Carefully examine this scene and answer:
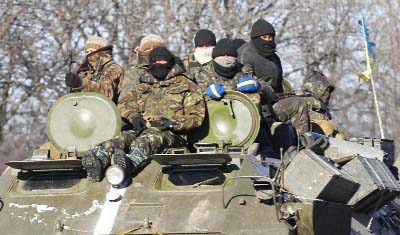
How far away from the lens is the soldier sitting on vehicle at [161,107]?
13.2 metres

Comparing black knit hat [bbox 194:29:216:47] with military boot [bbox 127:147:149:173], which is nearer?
military boot [bbox 127:147:149:173]

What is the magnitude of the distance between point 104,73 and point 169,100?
1571mm

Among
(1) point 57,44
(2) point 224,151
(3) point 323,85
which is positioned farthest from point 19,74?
(2) point 224,151

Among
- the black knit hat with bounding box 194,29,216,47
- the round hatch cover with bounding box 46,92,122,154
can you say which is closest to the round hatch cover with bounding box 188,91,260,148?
the round hatch cover with bounding box 46,92,122,154

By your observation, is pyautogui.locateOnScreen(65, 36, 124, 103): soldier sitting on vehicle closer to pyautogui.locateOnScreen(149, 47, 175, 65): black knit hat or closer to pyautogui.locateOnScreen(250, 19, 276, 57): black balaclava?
pyautogui.locateOnScreen(149, 47, 175, 65): black knit hat

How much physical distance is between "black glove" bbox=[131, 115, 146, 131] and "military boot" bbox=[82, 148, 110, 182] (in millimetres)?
1000

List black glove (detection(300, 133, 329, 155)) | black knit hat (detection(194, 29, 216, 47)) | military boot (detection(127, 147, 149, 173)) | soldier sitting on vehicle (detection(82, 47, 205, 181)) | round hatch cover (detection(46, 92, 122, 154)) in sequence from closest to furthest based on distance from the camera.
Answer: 1. military boot (detection(127, 147, 149, 173))
2. soldier sitting on vehicle (detection(82, 47, 205, 181))
3. round hatch cover (detection(46, 92, 122, 154))
4. black glove (detection(300, 133, 329, 155))
5. black knit hat (detection(194, 29, 216, 47))

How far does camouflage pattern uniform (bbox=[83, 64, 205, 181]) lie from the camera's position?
1321cm

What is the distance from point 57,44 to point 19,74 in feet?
3.76

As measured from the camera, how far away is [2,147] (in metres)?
22.2

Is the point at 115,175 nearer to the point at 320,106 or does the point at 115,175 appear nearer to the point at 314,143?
the point at 314,143

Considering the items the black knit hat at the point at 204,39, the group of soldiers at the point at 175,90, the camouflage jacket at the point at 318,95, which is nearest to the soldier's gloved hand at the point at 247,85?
the group of soldiers at the point at 175,90

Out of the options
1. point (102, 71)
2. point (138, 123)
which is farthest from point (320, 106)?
point (138, 123)

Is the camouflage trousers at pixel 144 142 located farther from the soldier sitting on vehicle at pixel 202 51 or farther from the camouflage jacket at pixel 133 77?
the soldier sitting on vehicle at pixel 202 51
